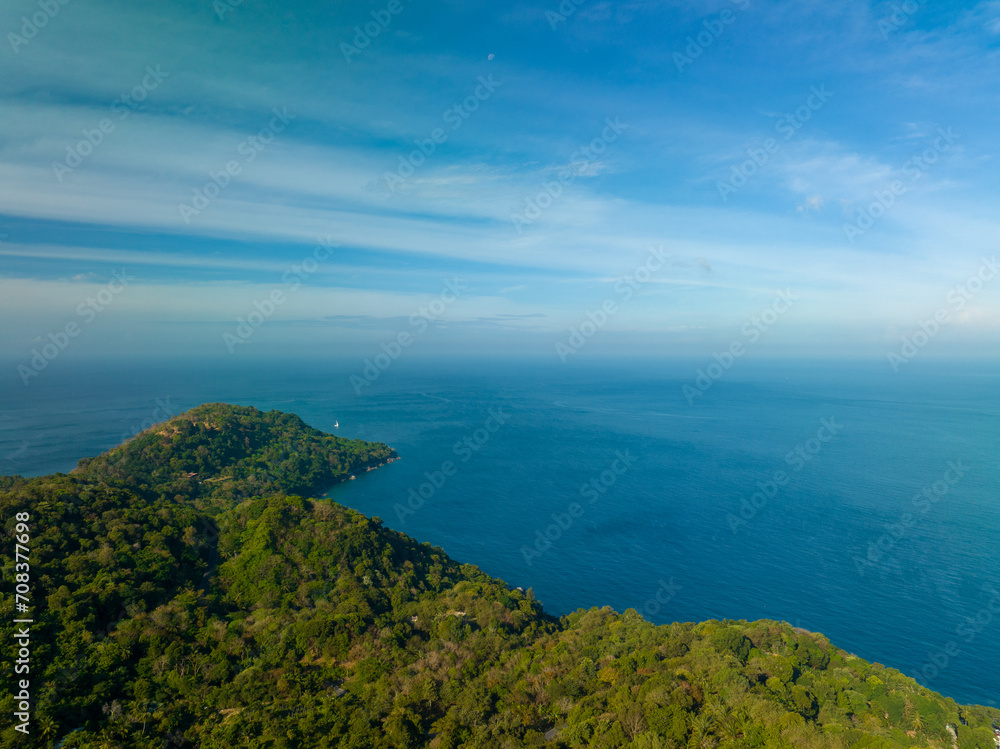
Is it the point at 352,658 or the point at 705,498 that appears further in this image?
the point at 705,498

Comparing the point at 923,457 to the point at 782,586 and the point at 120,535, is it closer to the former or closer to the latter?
the point at 782,586

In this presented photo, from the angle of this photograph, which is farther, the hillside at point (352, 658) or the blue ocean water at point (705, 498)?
the blue ocean water at point (705, 498)

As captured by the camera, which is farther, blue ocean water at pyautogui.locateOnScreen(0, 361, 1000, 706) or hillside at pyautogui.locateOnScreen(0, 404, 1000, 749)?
blue ocean water at pyautogui.locateOnScreen(0, 361, 1000, 706)

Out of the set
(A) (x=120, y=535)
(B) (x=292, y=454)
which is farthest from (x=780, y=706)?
(B) (x=292, y=454)
